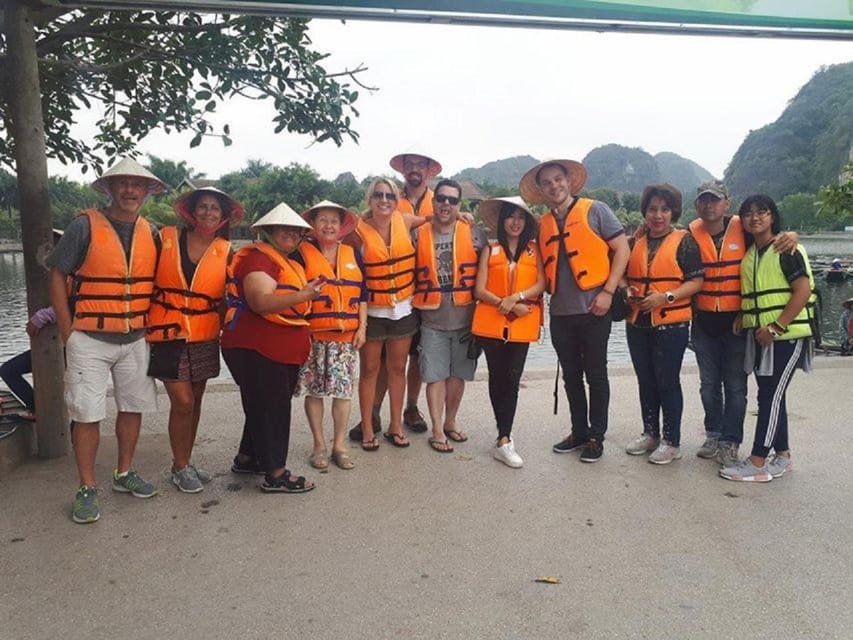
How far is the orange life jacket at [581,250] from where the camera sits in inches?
161

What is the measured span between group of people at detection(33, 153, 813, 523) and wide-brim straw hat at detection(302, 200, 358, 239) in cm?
2

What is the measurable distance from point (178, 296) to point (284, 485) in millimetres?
1239

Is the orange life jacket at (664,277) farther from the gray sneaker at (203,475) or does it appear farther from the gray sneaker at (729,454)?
the gray sneaker at (203,475)

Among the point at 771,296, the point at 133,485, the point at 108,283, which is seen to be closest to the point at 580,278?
the point at 771,296

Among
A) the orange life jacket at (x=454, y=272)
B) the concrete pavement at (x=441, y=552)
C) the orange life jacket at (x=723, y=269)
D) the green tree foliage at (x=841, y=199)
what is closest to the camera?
the concrete pavement at (x=441, y=552)

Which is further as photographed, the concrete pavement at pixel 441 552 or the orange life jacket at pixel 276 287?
the orange life jacket at pixel 276 287

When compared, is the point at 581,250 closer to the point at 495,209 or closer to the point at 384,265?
the point at 495,209

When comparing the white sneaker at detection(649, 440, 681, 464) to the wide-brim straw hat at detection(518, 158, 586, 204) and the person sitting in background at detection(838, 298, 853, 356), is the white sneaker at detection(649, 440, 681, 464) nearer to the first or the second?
the wide-brim straw hat at detection(518, 158, 586, 204)

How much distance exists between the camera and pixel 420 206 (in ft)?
15.7

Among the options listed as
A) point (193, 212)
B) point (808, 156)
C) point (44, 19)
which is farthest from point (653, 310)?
point (808, 156)

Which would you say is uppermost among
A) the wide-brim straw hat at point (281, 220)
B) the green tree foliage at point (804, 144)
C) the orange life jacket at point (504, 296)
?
the green tree foliage at point (804, 144)

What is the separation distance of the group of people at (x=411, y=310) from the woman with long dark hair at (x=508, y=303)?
14 millimetres

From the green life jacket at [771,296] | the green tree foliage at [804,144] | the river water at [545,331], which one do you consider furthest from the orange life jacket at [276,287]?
the green tree foliage at [804,144]

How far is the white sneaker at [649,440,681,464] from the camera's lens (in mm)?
4137
